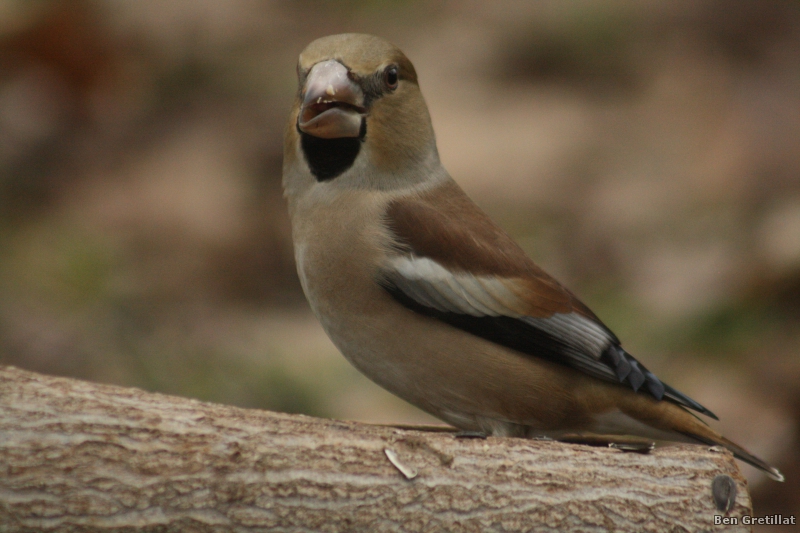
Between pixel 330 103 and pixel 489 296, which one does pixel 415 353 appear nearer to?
pixel 489 296

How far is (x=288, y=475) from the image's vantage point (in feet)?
7.34

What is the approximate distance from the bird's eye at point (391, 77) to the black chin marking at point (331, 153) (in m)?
0.17

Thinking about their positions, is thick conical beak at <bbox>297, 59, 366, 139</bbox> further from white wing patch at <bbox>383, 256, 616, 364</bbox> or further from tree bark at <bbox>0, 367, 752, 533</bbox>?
tree bark at <bbox>0, 367, 752, 533</bbox>

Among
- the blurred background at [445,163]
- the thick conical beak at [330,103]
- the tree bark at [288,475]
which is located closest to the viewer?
the tree bark at [288,475]

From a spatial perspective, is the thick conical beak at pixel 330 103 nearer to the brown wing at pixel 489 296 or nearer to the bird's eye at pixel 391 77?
the bird's eye at pixel 391 77

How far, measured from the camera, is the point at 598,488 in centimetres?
234

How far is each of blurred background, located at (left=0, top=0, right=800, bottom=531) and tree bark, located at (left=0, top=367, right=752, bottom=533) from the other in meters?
2.26

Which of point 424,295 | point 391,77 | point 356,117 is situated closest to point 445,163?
point 391,77

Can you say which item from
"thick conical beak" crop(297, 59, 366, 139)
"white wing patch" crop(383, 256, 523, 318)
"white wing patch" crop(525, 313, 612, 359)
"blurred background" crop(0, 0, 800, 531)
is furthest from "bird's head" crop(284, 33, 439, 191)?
"blurred background" crop(0, 0, 800, 531)

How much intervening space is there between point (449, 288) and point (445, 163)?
12.7ft

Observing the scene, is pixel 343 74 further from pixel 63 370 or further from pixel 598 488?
pixel 63 370

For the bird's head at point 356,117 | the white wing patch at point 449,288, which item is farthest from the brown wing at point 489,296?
the bird's head at point 356,117

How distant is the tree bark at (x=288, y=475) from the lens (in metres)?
2.15

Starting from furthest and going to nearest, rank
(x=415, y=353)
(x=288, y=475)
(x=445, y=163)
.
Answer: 1. (x=445, y=163)
2. (x=415, y=353)
3. (x=288, y=475)
